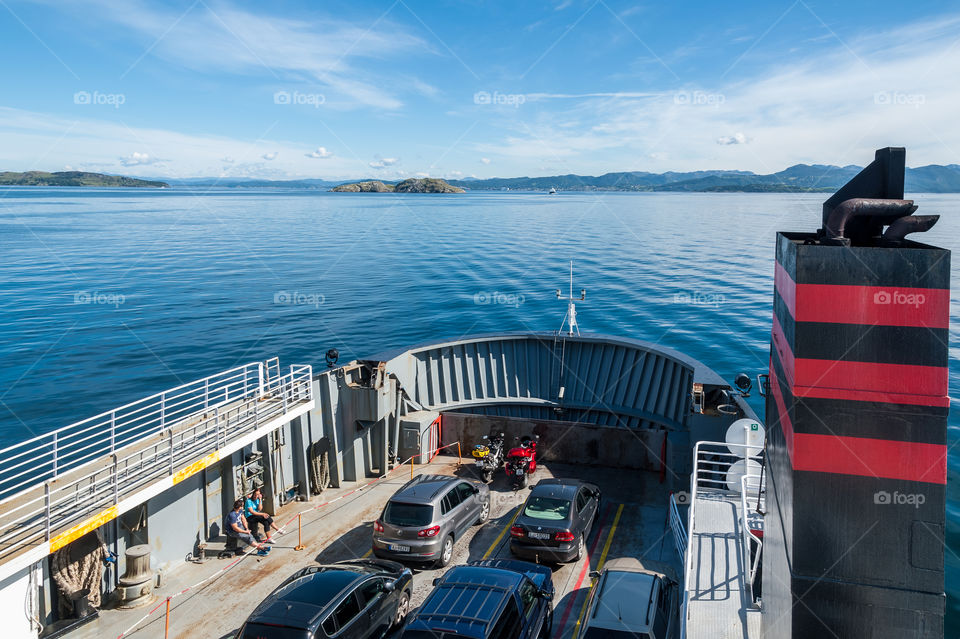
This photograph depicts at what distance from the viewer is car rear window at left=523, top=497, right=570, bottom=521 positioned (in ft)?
39.7

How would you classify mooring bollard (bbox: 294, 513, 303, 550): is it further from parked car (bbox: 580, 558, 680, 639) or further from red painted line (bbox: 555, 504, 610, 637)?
parked car (bbox: 580, 558, 680, 639)

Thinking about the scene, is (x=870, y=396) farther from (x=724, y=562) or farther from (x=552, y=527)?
(x=552, y=527)

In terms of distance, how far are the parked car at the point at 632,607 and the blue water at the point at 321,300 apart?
30.6 feet

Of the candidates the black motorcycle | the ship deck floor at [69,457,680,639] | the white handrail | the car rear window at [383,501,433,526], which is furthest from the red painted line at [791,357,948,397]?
the black motorcycle

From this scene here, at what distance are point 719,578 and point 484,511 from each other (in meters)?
6.48

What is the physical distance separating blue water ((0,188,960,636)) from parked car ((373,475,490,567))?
1131 centimetres

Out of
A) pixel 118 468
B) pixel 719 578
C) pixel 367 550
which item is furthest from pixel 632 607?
pixel 118 468

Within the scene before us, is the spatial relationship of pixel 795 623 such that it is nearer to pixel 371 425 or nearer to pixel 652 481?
pixel 652 481

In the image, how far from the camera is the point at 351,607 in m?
8.87

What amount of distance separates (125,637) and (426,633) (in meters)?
5.31

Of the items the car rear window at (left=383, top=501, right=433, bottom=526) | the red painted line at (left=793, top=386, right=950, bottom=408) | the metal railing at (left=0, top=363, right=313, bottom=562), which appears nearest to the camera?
the red painted line at (left=793, top=386, right=950, bottom=408)

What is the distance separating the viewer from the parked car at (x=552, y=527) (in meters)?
11.8

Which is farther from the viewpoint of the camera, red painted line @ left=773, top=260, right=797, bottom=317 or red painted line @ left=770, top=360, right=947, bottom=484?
red painted line @ left=773, top=260, right=797, bottom=317

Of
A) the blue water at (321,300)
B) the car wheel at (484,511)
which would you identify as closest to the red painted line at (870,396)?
the car wheel at (484,511)
